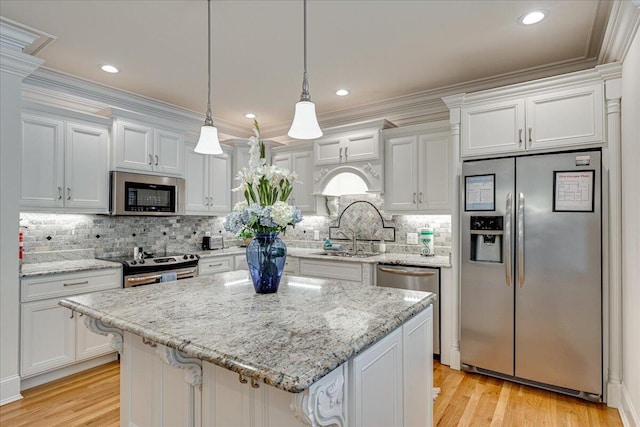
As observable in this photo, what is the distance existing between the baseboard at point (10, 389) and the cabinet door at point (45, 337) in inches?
3.6

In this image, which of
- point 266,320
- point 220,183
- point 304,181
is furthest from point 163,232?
point 266,320

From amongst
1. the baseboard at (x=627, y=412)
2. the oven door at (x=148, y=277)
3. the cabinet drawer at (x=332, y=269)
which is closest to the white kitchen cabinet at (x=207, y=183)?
the oven door at (x=148, y=277)

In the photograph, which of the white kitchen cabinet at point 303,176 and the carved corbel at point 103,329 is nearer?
the carved corbel at point 103,329

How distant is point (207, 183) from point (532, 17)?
3741 millimetres

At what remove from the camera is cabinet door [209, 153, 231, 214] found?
181 inches

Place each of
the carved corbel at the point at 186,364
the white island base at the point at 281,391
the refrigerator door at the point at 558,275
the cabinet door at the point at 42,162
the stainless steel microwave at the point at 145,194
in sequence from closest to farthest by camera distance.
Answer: the white island base at the point at 281,391, the carved corbel at the point at 186,364, the refrigerator door at the point at 558,275, the cabinet door at the point at 42,162, the stainless steel microwave at the point at 145,194

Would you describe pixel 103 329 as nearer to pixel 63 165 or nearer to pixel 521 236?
pixel 63 165

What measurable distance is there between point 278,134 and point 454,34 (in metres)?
3.19

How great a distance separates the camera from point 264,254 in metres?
1.82

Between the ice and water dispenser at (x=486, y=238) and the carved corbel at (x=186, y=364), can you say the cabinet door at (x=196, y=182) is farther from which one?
the ice and water dispenser at (x=486, y=238)

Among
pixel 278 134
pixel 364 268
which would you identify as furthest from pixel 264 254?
pixel 278 134

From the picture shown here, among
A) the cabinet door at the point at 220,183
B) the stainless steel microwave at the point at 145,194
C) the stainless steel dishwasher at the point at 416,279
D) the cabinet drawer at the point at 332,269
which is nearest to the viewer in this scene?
the stainless steel dishwasher at the point at 416,279

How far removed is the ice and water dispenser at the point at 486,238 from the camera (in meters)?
2.89

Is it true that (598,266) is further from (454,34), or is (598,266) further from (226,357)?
(226,357)
